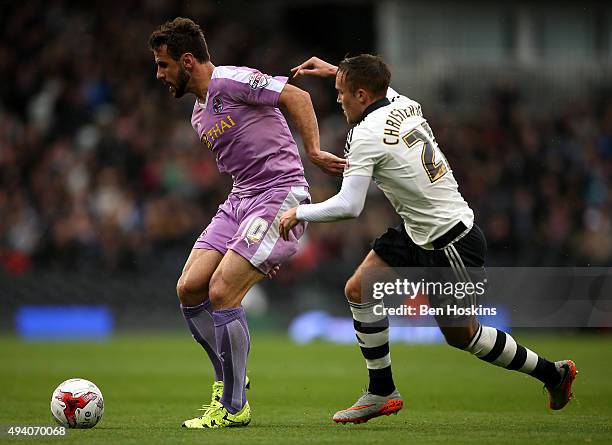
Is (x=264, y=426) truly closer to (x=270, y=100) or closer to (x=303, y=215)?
(x=303, y=215)

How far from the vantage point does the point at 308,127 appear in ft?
24.6

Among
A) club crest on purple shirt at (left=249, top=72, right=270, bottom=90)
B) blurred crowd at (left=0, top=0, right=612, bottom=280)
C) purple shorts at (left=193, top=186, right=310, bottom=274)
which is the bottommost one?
blurred crowd at (left=0, top=0, right=612, bottom=280)

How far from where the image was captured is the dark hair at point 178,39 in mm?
7730

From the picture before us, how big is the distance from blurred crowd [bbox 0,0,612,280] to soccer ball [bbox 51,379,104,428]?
11.0 metres

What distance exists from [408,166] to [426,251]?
0.59m

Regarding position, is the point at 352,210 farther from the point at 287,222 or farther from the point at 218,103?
the point at 218,103

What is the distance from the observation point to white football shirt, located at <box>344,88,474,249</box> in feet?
23.5

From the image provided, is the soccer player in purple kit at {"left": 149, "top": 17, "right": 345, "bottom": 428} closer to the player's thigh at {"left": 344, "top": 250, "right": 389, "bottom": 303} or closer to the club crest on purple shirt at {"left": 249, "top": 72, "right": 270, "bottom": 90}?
the club crest on purple shirt at {"left": 249, "top": 72, "right": 270, "bottom": 90}

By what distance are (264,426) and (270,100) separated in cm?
213

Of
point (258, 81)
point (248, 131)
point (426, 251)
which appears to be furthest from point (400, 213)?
point (258, 81)

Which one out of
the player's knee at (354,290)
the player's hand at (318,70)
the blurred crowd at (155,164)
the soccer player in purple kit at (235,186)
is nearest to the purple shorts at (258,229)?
the soccer player in purple kit at (235,186)

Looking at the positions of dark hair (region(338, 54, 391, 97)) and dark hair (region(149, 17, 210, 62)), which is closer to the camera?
dark hair (region(338, 54, 391, 97))

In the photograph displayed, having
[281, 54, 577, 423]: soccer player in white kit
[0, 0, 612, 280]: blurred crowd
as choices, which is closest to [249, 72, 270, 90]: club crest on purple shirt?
[281, 54, 577, 423]: soccer player in white kit

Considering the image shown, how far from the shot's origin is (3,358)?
14.3m
